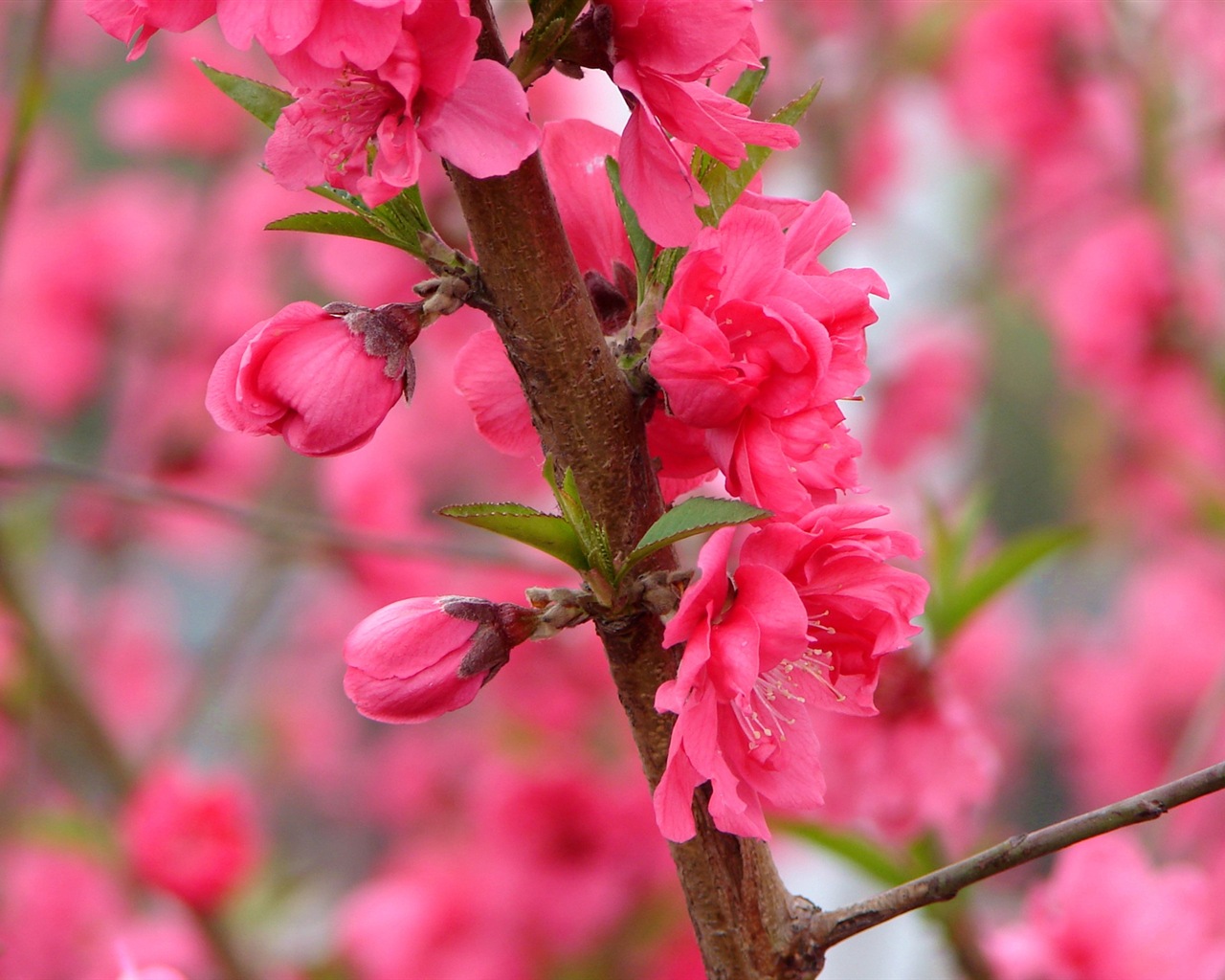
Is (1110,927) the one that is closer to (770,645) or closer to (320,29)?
(770,645)

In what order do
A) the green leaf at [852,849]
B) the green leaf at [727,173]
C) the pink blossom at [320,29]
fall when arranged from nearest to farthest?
the pink blossom at [320,29] < the green leaf at [727,173] < the green leaf at [852,849]

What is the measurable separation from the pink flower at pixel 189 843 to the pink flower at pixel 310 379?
0.80 m

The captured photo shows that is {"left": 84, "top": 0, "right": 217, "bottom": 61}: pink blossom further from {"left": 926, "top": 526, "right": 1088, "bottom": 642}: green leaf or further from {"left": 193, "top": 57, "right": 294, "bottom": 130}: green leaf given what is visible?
{"left": 926, "top": 526, "right": 1088, "bottom": 642}: green leaf

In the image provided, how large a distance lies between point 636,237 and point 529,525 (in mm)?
130

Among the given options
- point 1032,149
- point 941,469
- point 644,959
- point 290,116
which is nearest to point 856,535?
point 290,116

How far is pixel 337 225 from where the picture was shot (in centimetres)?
50

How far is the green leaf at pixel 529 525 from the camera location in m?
0.48

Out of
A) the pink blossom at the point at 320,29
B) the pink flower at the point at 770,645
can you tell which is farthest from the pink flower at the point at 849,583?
the pink blossom at the point at 320,29

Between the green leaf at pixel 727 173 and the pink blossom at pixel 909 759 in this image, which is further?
the pink blossom at pixel 909 759

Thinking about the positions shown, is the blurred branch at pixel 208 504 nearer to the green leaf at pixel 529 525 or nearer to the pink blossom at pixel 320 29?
the green leaf at pixel 529 525

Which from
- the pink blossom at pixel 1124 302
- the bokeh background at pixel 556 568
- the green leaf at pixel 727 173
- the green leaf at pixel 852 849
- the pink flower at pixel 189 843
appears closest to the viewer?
the green leaf at pixel 727 173

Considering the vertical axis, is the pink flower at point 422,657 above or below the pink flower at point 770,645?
above

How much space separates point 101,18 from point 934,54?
195 centimetres

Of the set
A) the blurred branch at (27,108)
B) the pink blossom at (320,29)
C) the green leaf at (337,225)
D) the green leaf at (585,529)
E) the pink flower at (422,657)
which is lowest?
the pink flower at (422,657)
